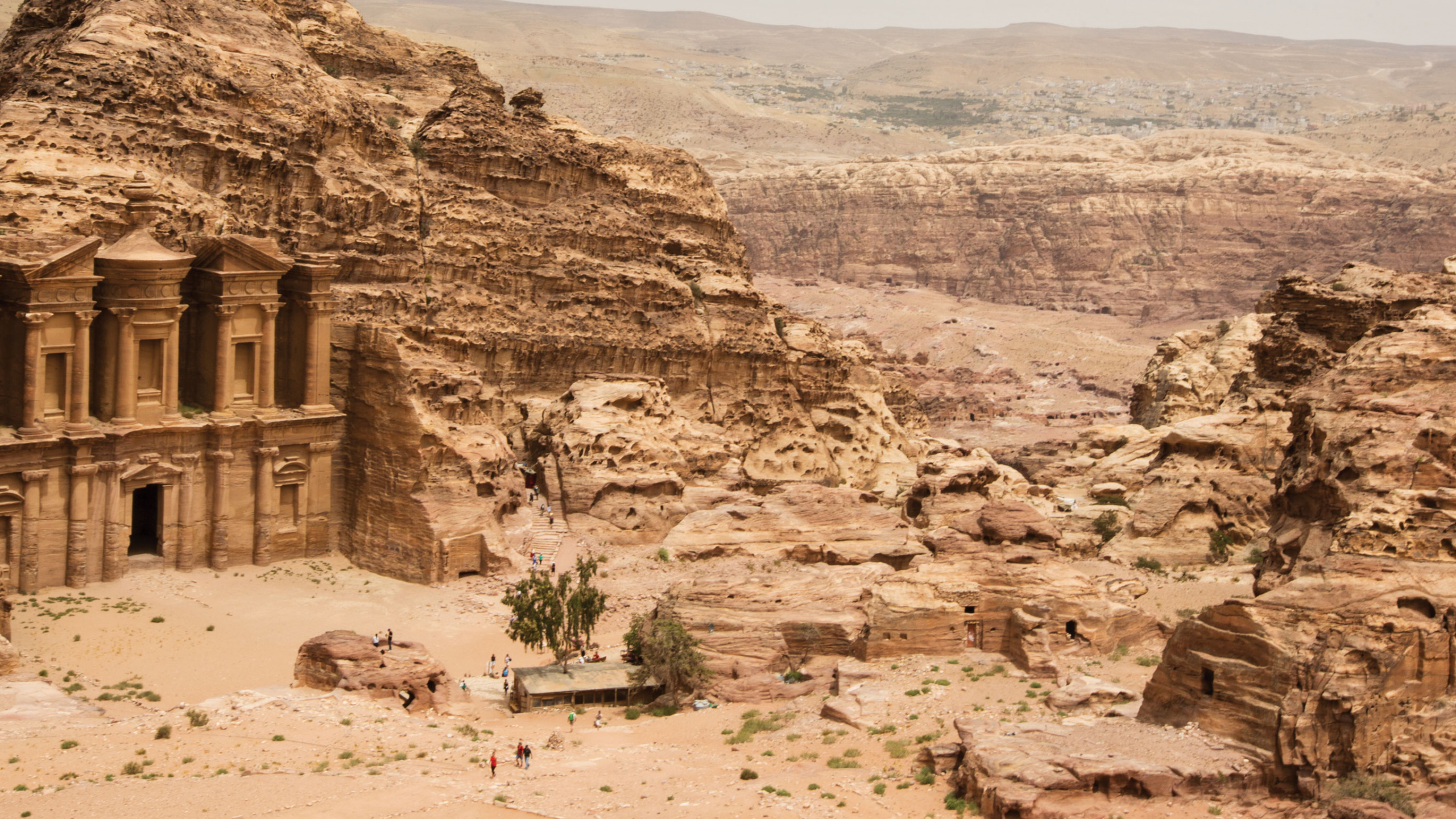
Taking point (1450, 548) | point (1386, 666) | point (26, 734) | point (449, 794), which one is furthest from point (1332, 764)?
point (26, 734)

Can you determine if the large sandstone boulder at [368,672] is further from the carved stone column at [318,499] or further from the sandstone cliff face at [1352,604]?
the sandstone cliff face at [1352,604]

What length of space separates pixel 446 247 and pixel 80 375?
576 inches

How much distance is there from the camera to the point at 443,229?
53.0 metres

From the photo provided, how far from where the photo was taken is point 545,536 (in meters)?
47.6

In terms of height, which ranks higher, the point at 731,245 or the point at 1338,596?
the point at 731,245

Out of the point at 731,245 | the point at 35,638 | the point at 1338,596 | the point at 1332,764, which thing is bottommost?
the point at 35,638

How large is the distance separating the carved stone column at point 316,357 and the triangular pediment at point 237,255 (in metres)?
1.63

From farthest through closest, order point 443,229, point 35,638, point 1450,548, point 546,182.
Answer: point 546,182 < point 443,229 < point 35,638 < point 1450,548

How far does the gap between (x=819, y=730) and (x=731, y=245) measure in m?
35.4

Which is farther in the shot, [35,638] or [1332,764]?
[35,638]

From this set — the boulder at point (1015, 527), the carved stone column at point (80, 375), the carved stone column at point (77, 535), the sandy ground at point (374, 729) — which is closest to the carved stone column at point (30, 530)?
the sandy ground at point (374, 729)

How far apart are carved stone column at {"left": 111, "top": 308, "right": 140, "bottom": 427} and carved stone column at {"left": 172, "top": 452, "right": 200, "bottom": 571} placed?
168 cm

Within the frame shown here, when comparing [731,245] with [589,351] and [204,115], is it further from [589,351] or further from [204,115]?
[204,115]

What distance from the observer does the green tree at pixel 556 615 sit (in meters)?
38.3
